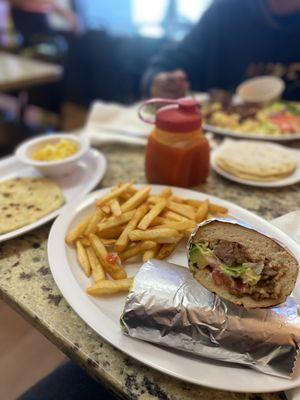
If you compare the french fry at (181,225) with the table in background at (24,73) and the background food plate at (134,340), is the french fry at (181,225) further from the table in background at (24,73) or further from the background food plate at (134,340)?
the table in background at (24,73)

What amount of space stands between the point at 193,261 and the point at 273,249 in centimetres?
18

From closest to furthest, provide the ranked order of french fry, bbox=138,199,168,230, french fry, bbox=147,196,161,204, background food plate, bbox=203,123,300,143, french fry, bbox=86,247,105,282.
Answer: french fry, bbox=86,247,105,282 < french fry, bbox=138,199,168,230 < french fry, bbox=147,196,161,204 < background food plate, bbox=203,123,300,143

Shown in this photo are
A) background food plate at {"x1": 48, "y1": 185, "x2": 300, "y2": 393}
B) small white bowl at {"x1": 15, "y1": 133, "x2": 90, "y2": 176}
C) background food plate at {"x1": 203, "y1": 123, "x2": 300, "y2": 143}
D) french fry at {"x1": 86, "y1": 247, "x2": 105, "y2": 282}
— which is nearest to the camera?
background food plate at {"x1": 48, "y1": 185, "x2": 300, "y2": 393}

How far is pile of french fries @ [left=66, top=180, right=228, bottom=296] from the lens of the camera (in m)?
0.97

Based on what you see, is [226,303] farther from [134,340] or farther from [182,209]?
[182,209]

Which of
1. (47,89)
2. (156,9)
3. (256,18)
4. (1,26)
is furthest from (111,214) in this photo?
(1,26)

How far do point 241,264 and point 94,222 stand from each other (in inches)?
18.2

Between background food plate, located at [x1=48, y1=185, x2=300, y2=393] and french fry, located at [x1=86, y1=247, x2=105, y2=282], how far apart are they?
0.04 m

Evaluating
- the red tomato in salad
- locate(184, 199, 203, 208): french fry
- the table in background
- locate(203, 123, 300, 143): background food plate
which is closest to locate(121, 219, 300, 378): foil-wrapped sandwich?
locate(184, 199, 203, 208): french fry

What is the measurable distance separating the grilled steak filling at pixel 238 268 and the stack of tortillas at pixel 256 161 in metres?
0.68

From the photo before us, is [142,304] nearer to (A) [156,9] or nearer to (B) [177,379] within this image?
(B) [177,379]

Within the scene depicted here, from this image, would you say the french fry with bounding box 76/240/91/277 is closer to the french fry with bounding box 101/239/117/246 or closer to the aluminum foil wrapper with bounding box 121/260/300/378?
the french fry with bounding box 101/239/117/246

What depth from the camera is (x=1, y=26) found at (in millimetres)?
6117

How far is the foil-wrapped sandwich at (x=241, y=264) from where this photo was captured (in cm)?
78
